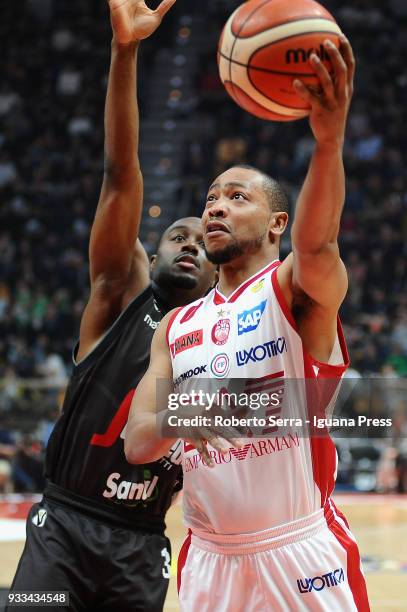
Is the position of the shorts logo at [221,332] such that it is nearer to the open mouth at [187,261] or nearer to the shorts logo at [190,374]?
the shorts logo at [190,374]

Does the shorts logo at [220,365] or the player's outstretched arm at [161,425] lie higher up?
the shorts logo at [220,365]

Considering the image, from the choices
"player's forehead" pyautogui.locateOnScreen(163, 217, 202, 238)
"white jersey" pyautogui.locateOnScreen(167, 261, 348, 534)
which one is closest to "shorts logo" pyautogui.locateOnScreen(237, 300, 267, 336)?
"white jersey" pyautogui.locateOnScreen(167, 261, 348, 534)

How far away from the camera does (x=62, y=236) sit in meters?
16.9

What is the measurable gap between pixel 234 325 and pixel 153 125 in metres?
16.4

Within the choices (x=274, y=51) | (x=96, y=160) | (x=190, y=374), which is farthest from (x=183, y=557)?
(x=96, y=160)

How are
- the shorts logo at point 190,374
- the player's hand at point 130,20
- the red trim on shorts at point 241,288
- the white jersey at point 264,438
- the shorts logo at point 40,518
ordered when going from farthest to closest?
the player's hand at point 130,20 → the shorts logo at point 40,518 → the red trim on shorts at point 241,288 → the shorts logo at point 190,374 → the white jersey at point 264,438

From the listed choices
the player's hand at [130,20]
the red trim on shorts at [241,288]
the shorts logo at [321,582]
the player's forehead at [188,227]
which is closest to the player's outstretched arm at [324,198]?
the red trim on shorts at [241,288]

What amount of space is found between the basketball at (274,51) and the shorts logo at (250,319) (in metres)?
0.65

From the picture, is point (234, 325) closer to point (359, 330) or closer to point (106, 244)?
point (106, 244)

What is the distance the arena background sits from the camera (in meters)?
11.7

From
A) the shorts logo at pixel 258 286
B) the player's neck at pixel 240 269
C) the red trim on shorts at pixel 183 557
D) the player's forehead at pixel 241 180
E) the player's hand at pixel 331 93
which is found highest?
the player's forehead at pixel 241 180

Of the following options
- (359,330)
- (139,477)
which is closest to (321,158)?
(139,477)

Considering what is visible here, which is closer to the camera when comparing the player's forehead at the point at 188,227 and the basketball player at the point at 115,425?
the basketball player at the point at 115,425

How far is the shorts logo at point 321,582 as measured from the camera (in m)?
2.87
